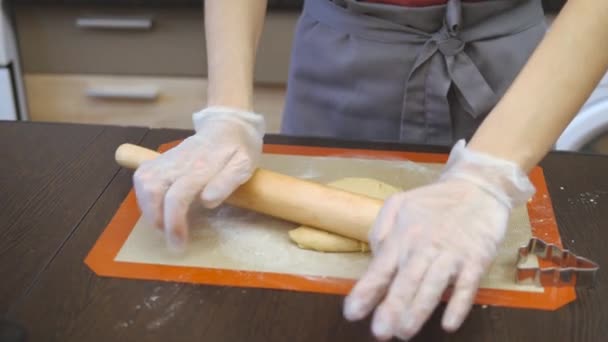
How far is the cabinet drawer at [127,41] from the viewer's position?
1722 millimetres

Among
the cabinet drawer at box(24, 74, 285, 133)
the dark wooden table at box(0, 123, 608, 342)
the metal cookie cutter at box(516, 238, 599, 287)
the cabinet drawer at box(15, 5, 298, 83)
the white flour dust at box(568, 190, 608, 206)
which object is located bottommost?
the cabinet drawer at box(24, 74, 285, 133)

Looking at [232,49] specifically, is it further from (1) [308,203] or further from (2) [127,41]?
(2) [127,41]

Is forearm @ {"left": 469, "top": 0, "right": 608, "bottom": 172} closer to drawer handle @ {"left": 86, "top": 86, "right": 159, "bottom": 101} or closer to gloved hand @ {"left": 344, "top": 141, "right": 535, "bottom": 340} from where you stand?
gloved hand @ {"left": 344, "top": 141, "right": 535, "bottom": 340}

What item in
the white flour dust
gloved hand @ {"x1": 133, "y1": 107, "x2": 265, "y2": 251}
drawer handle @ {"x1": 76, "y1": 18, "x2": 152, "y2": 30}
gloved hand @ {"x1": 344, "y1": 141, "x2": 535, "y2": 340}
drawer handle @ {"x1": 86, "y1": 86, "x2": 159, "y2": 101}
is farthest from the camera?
drawer handle @ {"x1": 86, "y1": 86, "x2": 159, "y2": 101}

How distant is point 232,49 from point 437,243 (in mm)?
440

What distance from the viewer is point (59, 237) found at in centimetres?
75

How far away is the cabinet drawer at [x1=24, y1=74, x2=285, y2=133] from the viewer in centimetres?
183

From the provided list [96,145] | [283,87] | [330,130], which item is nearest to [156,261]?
[96,145]

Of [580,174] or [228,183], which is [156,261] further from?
[580,174]

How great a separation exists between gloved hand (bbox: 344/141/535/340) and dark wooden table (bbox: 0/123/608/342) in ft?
0.17

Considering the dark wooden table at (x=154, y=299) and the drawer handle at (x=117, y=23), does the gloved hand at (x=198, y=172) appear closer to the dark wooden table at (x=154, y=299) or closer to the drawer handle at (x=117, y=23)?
the dark wooden table at (x=154, y=299)

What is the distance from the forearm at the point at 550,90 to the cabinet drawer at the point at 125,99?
115 cm

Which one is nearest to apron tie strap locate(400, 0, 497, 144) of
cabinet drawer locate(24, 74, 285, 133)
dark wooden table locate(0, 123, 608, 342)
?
dark wooden table locate(0, 123, 608, 342)

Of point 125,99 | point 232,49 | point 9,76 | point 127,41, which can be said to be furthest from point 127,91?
point 232,49
